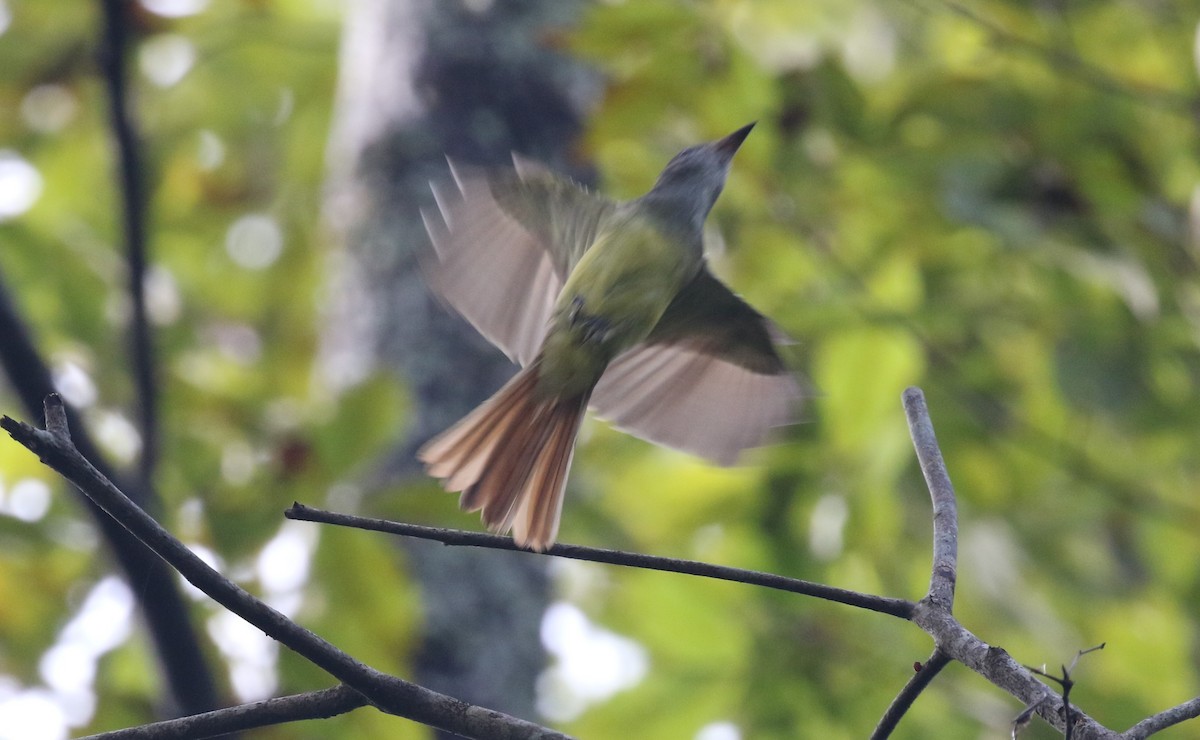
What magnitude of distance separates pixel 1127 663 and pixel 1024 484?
0.73 meters

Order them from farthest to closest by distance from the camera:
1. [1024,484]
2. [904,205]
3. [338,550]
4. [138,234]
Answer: [1024,484], [904,205], [138,234], [338,550]

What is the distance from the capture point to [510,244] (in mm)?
2721

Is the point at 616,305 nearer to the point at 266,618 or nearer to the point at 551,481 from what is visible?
the point at 551,481

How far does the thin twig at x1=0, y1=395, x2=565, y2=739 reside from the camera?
94 centimetres

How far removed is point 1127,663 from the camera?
360cm

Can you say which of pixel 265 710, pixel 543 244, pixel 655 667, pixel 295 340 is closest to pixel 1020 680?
pixel 265 710

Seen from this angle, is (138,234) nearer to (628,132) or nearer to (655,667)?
(628,132)

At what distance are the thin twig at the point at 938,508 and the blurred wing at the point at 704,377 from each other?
1.11 m

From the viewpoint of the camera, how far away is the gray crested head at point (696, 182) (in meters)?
2.69

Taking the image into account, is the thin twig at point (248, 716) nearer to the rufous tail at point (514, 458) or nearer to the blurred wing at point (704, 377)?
the rufous tail at point (514, 458)

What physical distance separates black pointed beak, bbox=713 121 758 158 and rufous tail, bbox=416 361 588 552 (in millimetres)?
770

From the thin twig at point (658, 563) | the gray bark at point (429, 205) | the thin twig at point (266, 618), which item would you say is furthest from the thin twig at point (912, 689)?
the gray bark at point (429, 205)

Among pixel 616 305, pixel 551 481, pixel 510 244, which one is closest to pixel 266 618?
pixel 551 481

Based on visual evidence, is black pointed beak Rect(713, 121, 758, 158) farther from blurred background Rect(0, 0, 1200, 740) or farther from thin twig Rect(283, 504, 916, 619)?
thin twig Rect(283, 504, 916, 619)
